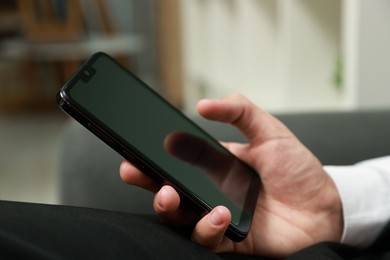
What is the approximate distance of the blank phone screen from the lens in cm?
41

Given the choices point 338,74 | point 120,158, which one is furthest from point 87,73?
point 338,74

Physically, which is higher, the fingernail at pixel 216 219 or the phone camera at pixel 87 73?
the phone camera at pixel 87 73

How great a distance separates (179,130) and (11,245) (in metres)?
0.25

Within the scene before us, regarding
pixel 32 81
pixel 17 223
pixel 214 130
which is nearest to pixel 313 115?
pixel 214 130

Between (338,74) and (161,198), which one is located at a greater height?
(161,198)

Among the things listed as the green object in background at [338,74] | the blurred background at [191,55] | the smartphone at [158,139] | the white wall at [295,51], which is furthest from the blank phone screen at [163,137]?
the green object in background at [338,74]

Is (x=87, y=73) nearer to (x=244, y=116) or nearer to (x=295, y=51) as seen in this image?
(x=244, y=116)

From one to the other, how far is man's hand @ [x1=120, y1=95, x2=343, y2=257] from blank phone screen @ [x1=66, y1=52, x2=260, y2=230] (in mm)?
23

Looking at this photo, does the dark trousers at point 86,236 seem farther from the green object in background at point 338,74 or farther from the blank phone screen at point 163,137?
the green object in background at point 338,74

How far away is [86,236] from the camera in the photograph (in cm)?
32

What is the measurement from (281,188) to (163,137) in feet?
0.43

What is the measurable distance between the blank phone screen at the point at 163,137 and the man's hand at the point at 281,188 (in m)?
0.02

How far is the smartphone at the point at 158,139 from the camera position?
1.31 ft

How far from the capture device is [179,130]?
1.68 ft
